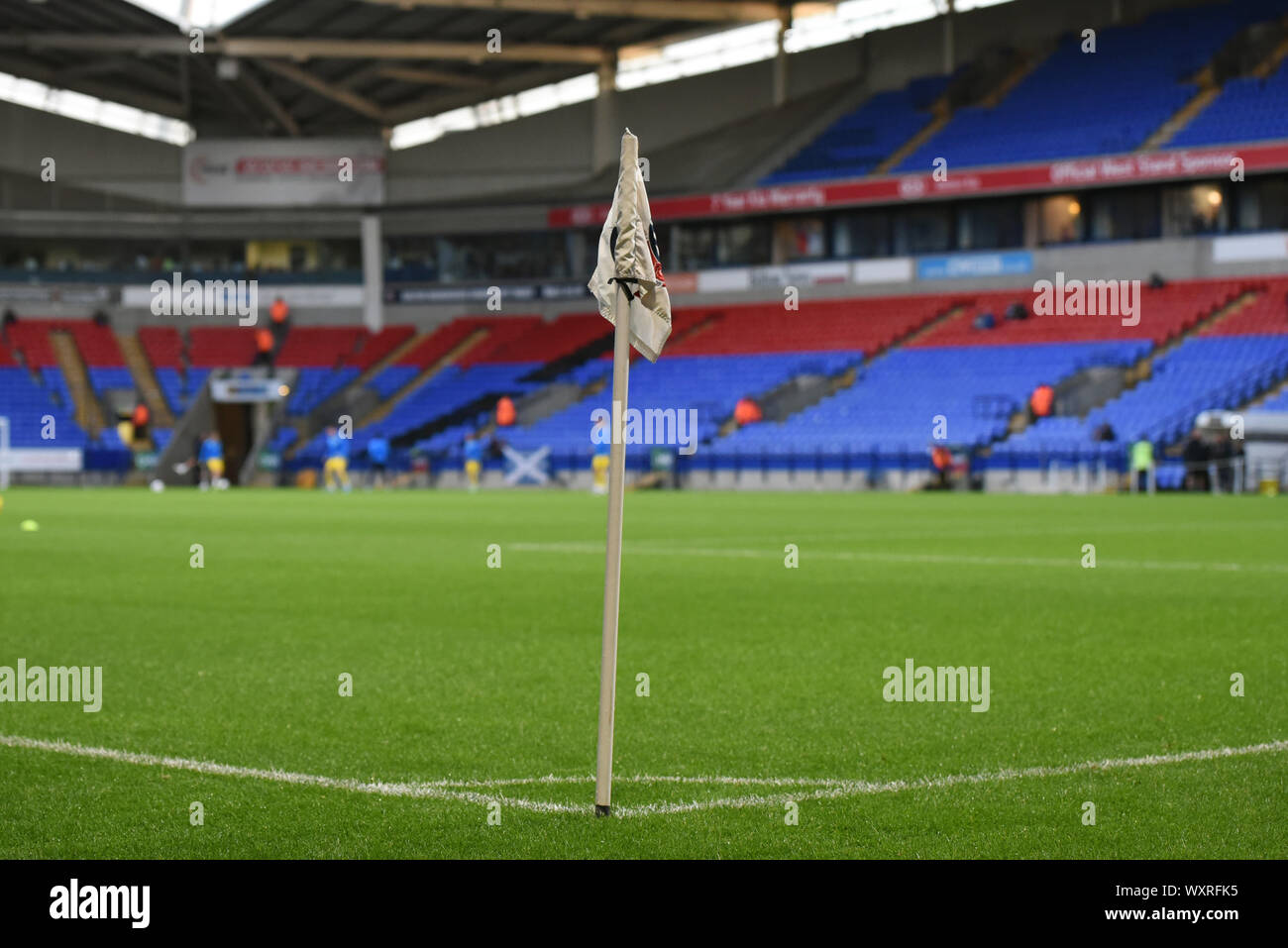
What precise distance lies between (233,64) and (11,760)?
158 feet

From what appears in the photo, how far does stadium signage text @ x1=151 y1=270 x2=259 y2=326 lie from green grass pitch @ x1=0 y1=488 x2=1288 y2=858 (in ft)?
149

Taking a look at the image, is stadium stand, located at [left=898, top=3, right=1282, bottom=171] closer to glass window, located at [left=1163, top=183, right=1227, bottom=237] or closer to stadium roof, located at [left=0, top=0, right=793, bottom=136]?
glass window, located at [left=1163, top=183, right=1227, bottom=237]

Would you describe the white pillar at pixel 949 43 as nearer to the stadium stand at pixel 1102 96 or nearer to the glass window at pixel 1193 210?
the stadium stand at pixel 1102 96

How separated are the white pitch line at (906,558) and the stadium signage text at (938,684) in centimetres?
810

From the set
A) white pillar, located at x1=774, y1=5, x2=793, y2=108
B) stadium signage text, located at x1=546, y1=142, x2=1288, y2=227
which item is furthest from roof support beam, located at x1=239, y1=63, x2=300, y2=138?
white pillar, located at x1=774, y1=5, x2=793, y2=108

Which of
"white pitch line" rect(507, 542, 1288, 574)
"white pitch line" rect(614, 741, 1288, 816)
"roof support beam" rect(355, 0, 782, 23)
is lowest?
"white pitch line" rect(507, 542, 1288, 574)

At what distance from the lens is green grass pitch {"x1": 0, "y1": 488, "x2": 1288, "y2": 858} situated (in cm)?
556

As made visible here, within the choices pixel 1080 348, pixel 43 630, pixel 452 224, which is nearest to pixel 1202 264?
pixel 1080 348

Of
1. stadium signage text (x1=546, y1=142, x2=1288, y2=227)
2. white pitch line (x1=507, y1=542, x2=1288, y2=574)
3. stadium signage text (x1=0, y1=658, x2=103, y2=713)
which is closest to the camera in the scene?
stadium signage text (x1=0, y1=658, x2=103, y2=713)

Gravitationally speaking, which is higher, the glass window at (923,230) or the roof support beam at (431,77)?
the roof support beam at (431,77)

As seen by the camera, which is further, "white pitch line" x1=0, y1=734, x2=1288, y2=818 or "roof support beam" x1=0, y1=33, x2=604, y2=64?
"roof support beam" x1=0, y1=33, x2=604, y2=64
